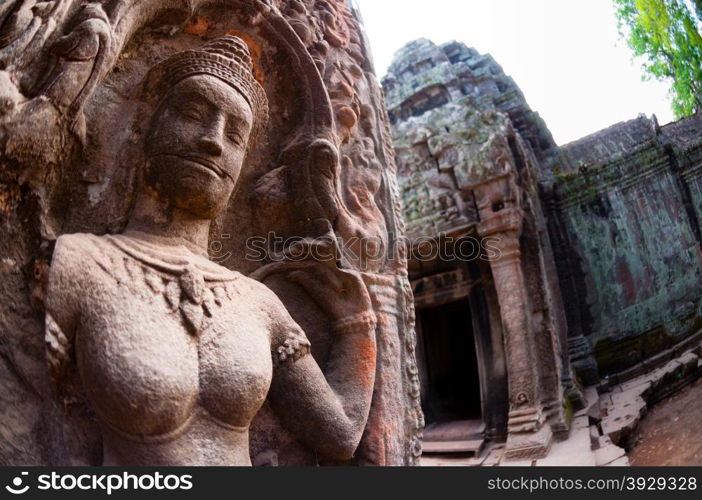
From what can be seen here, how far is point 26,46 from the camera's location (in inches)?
60.9

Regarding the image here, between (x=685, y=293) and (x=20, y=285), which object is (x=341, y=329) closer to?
(x=20, y=285)

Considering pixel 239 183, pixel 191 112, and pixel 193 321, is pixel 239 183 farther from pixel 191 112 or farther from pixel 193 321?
pixel 193 321

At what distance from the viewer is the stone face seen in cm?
676

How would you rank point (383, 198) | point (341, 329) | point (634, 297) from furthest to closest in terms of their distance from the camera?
point (634, 297), point (383, 198), point (341, 329)

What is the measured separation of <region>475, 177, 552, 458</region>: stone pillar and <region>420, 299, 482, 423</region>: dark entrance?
1615mm

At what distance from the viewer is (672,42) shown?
8.59 metres

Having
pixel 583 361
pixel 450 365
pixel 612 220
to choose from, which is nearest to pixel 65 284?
pixel 583 361

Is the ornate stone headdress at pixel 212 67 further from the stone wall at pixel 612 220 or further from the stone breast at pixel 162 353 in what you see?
the stone wall at pixel 612 220

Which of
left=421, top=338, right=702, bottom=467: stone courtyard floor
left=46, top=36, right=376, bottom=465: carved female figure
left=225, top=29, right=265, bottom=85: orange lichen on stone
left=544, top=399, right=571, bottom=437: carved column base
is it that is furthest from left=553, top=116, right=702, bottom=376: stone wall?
left=225, top=29, right=265, bottom=85: orange lichen on stone

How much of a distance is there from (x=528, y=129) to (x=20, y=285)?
10.6 meters

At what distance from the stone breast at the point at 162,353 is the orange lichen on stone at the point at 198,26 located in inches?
47.7

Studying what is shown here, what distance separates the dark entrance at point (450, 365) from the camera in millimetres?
8547

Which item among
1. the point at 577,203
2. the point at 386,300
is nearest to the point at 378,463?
the point at 386,300

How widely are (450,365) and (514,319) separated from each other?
106 inches
